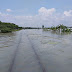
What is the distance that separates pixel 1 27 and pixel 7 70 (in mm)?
26603

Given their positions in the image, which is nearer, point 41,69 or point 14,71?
point 14,71

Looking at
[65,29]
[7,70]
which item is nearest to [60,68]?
[7,70]

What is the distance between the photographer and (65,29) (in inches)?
1567

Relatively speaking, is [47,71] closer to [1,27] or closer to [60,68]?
[60,68]

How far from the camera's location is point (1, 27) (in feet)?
93.3

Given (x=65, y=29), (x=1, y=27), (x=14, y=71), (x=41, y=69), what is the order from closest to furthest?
(x=14, y=71) < (x=41, y=69) < (x=1, y=27) < (x=65, y=29)

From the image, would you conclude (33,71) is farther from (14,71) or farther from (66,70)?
(66,70)

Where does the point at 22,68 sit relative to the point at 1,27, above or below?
below

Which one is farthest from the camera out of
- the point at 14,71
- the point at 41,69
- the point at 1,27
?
the point at 1,27

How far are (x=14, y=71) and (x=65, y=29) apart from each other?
38698 mm

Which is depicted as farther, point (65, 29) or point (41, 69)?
point (65, 29)

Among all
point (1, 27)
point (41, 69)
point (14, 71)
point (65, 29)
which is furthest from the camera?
point (65, 29)

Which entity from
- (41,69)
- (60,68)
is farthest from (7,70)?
(60,68)

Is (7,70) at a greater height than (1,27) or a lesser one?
lesser
